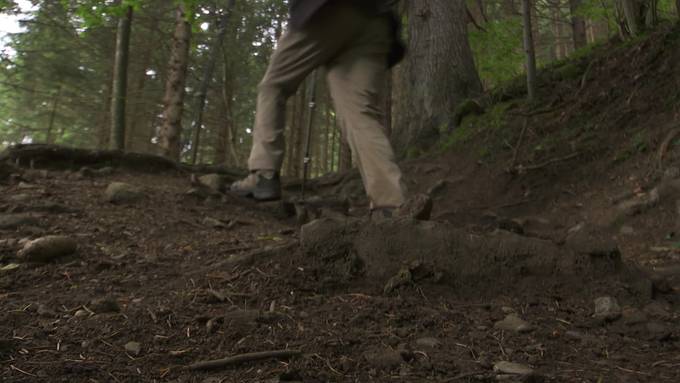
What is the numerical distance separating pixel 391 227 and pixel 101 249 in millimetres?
1584

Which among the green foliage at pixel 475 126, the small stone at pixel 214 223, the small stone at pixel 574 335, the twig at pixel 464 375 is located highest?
the green foliage at pixel 475 126

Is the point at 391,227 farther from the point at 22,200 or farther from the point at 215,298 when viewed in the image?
the point at 22,200

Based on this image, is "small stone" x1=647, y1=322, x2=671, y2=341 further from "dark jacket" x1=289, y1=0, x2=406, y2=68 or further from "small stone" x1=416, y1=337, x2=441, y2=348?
"dark jacket" x1=289, y1=0, x2=406, y2=68

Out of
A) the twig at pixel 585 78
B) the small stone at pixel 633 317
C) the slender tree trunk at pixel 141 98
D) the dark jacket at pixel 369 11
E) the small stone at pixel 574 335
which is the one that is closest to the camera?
the small stone at pixel 574 335

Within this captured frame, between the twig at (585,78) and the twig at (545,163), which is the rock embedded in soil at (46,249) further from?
the twig at (585,78)

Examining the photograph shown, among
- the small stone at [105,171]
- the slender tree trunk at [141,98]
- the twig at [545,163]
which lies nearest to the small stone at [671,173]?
the twig at [545,163]

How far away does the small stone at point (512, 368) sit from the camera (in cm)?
155

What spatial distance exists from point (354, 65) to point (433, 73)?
13.1 ft

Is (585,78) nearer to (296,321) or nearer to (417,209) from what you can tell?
(417,209)

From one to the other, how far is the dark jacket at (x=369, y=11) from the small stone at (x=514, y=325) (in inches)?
75.5

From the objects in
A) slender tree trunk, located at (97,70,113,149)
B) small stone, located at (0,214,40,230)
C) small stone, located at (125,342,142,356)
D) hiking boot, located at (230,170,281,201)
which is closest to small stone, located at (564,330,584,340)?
small stone, located at (125,342,142,356)

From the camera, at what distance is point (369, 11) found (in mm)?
3141

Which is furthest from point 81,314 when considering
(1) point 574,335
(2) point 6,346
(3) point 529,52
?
(3) point 529,52

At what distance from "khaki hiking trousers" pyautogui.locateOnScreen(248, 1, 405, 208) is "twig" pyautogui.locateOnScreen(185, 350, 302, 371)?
158cm
